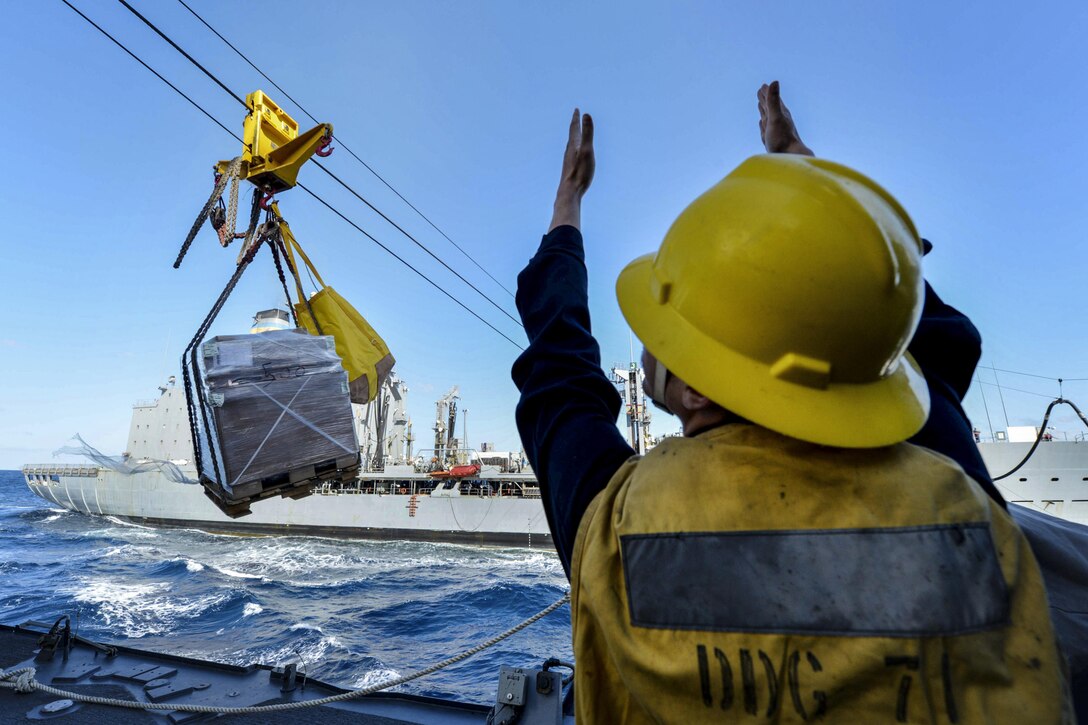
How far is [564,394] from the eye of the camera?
1.07m

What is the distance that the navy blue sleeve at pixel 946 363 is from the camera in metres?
1.10

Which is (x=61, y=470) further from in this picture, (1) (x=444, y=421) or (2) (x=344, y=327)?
(2) (x=344, y=327)

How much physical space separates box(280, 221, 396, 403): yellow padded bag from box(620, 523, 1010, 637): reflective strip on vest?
3222 millimetres

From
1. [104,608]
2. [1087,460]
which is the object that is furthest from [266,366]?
[1087,460]

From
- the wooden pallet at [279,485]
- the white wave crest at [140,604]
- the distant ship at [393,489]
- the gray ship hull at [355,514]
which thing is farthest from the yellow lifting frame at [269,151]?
the gray ship hull at [355,514]

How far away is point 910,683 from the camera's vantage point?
2.03ft

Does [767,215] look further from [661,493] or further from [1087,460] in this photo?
[1087,460]

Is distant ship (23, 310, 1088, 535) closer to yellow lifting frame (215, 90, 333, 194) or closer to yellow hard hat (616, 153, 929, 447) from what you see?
yellow lifting frame (215, 90, 333, 194)

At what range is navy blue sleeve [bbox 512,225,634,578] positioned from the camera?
93 cm

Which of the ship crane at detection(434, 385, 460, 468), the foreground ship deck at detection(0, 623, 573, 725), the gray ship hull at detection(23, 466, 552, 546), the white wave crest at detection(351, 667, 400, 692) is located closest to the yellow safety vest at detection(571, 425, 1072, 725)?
the foreground ship deck at detection(0, 623, 573, 725)

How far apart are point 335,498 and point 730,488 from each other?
29.1 metres

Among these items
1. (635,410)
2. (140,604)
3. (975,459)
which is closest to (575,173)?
(975,459)

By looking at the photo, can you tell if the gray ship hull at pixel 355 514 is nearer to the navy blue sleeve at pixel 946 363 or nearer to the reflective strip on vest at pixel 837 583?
the navy blue sleeve at pixel 946 363

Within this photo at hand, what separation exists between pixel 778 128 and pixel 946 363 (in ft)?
2.96
